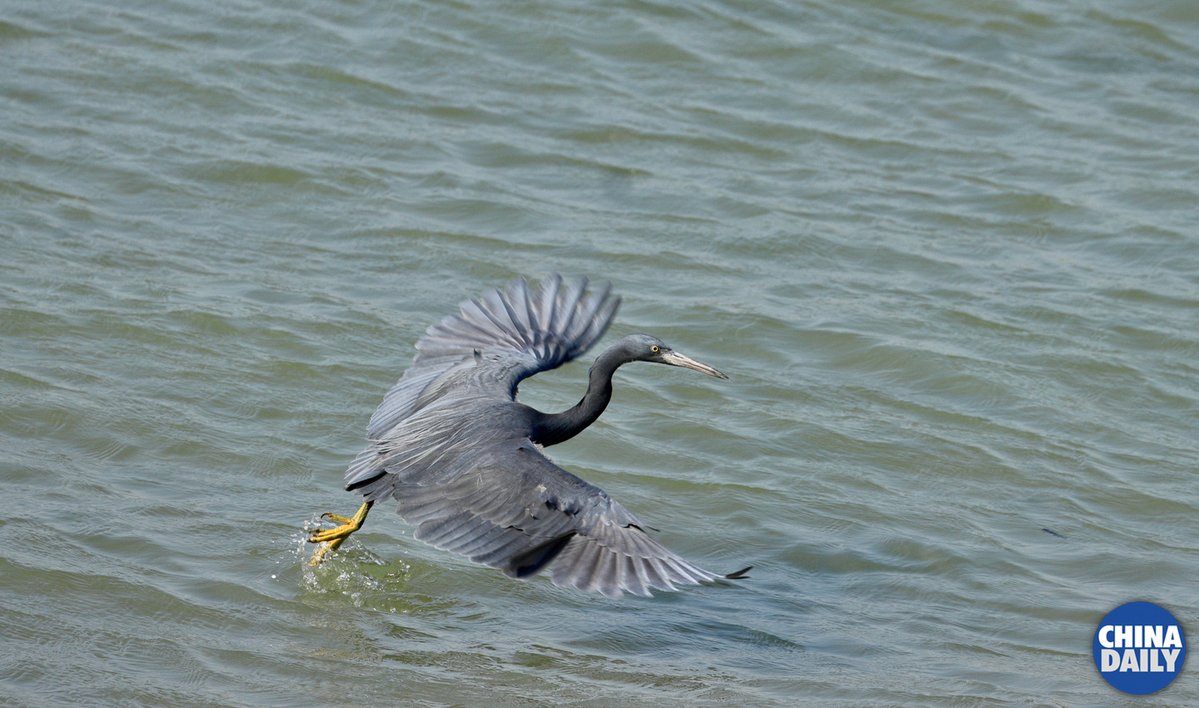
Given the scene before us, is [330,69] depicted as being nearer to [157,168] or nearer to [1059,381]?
[157,168]

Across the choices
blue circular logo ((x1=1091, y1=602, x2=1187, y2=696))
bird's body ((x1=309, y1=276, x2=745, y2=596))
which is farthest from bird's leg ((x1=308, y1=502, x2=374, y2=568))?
blue circular logo ((x1=1091, y1=602, x2=1187, y2=696))

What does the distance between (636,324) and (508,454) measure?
3.18 meters

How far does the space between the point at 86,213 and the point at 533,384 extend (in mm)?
3000

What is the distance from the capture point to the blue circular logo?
6453 mm

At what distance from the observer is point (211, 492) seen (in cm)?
732

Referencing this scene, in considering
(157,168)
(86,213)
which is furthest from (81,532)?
(157,168)

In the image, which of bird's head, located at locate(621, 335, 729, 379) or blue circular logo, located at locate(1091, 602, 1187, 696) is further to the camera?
bird's head, located at locate(621, 335, 729, 379)

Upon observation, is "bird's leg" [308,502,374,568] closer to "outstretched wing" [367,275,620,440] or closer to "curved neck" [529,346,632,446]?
"outstretched wing" [367,275,620,440]

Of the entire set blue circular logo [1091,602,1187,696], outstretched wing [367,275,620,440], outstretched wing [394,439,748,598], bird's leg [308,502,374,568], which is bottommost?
blue circular logo [1091,602,1187,696]

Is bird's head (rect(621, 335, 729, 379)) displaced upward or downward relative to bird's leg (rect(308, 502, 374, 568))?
upward

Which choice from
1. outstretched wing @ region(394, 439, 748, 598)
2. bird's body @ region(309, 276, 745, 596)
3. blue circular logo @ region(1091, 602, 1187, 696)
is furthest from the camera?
blue circular logo @ region(1091, 602, 1187, 696)

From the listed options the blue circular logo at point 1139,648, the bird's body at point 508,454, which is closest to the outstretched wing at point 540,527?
the bird's body at point 508,454

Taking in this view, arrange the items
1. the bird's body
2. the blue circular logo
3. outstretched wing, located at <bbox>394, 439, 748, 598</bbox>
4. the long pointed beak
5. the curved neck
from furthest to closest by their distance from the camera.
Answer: the curved neck, the long pointed beak, the blue circular logo, the bird's body, outstretched wing, located at <bbox>394, 439, 748, 598</bbox>

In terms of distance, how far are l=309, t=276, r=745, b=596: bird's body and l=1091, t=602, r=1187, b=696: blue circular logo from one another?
6.01 feet
